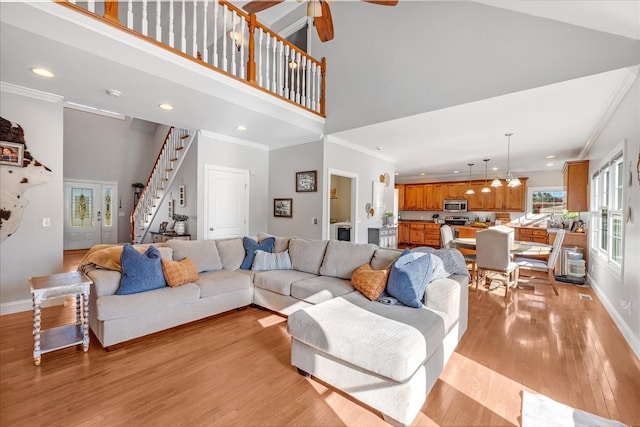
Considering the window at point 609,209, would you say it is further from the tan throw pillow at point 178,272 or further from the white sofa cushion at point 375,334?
the tan throw pillow at point 178,272

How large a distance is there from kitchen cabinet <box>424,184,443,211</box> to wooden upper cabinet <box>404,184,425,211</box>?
0.14 m

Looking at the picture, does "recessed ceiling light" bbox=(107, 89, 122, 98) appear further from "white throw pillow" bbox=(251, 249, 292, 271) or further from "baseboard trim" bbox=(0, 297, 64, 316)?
"baseboard trim" bbox=(0, 297, 64, 316)

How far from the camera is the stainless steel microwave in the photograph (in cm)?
874

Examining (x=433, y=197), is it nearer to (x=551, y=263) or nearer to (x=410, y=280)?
(x=551, y=263)

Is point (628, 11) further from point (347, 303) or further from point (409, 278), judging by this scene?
point (347, 303)

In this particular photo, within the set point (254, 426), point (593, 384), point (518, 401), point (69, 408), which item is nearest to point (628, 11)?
point (593, 384)

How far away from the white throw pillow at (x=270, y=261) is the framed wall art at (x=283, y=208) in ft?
5.97

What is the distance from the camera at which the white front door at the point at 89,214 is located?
7.91 metres

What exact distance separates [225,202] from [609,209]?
594 cm

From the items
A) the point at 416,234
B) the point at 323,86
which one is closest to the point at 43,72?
the point at 323,86

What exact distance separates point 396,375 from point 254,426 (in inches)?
35.0

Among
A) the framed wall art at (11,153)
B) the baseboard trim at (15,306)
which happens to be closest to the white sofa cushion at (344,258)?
the baseboard trim at (15,306)

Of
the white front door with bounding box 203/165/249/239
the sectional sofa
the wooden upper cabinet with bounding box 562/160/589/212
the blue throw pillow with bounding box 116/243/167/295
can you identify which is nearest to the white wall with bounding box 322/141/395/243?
the white front door with bounding box 203/165/249/239

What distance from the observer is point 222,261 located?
383cm
